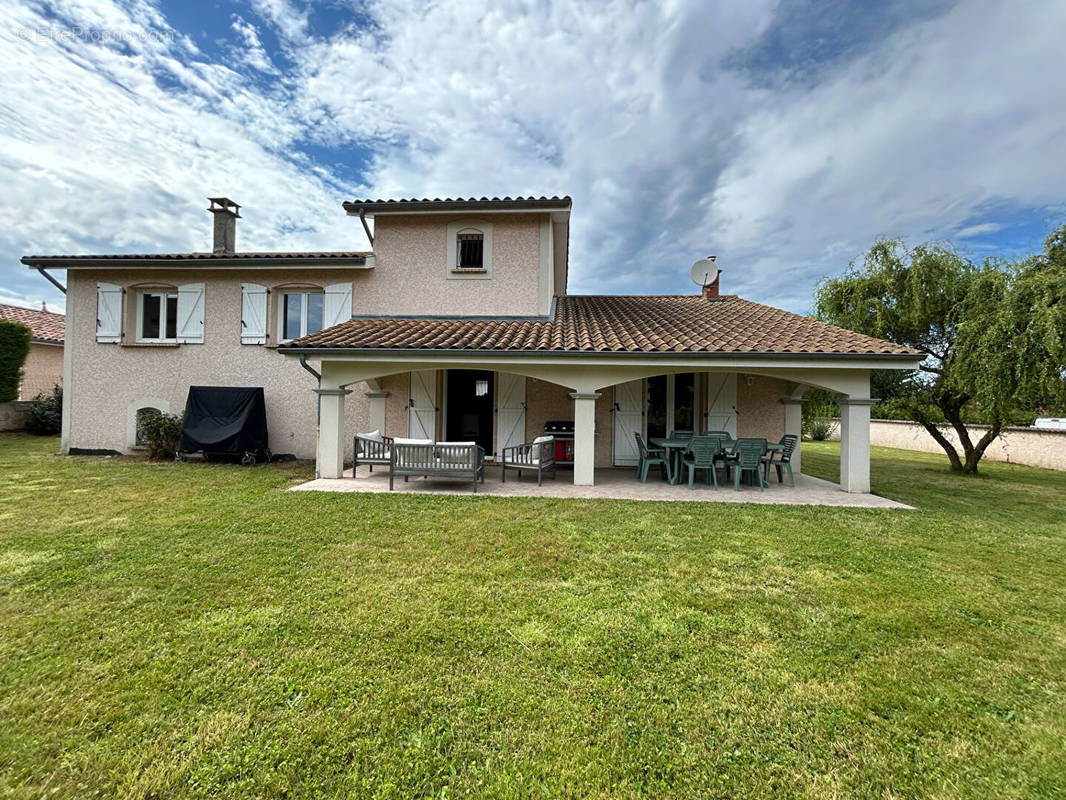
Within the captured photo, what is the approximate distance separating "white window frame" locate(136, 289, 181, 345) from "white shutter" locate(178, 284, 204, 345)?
0.19m

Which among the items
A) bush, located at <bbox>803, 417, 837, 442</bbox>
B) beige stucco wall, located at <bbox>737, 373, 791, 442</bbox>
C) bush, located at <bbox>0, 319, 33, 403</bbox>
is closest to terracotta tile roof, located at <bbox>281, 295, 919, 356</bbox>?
beige stucco wall, located at <bbox>737, 373, 791, 442</bbox>

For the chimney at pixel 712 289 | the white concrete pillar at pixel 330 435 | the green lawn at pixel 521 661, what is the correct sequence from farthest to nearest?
1. the chimney at pixel 712 289
2. the white concrete pillar at pixel 330 435
3. the green lawn at pixel 521 661

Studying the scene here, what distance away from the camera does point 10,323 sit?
1370 cm

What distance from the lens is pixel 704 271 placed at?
12.1 meters

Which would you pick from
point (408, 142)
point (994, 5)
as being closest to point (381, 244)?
point (408, 142)

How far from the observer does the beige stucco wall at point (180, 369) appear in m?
10.6

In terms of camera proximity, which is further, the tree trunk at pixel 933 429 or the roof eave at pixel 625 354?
the tree trunk at pixel 933 429

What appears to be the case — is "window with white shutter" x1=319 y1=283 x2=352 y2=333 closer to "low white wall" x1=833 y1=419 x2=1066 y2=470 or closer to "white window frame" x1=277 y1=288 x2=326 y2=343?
"white window frame" x1=277 y1=288 x2=326 y2=343

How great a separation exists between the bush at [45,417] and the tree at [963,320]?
84.0 feet

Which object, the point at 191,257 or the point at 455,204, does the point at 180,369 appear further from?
the point at 455,204

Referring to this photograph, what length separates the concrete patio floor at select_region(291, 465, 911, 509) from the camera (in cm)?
711

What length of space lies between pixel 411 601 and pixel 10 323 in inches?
787

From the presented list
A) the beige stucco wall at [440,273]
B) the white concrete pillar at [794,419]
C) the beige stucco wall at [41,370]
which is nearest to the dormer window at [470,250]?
the beige stucco wall at [440,273]

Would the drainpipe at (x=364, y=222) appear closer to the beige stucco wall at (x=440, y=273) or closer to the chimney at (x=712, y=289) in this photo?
the beige stucco wall at (x=440, y=273)
